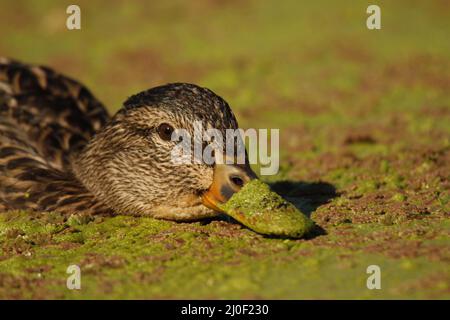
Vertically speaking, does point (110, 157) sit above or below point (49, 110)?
below

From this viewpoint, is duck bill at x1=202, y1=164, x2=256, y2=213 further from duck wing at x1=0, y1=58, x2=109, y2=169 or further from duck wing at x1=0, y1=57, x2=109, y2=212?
duck wing at x1=0, y1=58, x2=109, y2=169

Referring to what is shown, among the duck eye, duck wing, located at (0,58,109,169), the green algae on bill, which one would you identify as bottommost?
the green algae on bill

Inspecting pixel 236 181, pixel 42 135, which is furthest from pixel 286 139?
pixel 236 181

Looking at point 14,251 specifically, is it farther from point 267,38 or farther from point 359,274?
point 267,38

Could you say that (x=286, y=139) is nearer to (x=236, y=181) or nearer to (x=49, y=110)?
(x=49, y=110)

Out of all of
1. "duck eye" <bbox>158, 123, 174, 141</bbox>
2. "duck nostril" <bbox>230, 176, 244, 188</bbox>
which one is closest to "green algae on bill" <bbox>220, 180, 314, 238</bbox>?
"duck nostril" <bbox>230, 176, 244, 188</bbox>

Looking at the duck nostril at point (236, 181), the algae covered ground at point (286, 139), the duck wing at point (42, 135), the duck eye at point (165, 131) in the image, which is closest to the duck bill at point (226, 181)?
the duck nostril at point (236, 181)
